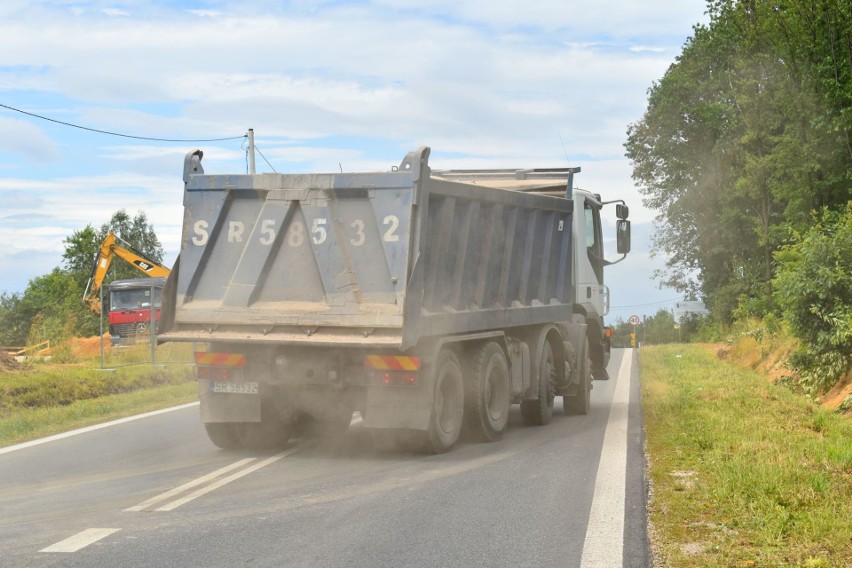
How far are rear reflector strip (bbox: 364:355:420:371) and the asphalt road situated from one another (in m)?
0.87

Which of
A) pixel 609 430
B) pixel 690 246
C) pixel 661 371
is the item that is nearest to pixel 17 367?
pixel 661 371

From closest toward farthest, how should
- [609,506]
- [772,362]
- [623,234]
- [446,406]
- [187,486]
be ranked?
[609,506]
[187,486]
[446,406]
[623,234]
[772,362]

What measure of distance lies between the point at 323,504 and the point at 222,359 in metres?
3.01

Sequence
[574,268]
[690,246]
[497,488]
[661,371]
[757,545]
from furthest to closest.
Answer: [690,246]
[661,371]
[574,268]
[497,488]
[757,545]

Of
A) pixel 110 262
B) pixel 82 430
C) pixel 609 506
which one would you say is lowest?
pixel 609 506

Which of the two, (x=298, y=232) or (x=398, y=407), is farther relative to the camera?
(x=298, y=232)

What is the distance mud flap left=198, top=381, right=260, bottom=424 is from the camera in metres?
10.6

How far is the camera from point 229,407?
34.9 feet

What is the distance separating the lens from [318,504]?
26.1 feet

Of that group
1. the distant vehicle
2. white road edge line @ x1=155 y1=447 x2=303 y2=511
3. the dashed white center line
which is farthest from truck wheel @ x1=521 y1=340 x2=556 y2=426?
the distant vehicle

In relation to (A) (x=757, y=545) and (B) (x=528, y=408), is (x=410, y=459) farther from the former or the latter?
(A) (x=757, y=545)

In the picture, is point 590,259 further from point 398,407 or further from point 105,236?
point 105,236

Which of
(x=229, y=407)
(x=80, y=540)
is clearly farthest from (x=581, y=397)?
(x=80, y=540)

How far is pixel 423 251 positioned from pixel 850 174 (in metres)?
26.5
